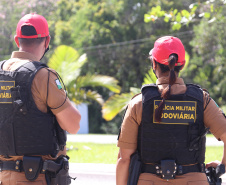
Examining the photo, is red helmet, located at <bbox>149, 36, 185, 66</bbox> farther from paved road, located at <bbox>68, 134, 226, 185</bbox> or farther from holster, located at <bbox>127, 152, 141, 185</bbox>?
paved road, located at <bbox>68, 134, 226, 185</bbox>

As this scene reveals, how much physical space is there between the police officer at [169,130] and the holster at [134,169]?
0.03 m

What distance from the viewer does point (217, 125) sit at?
2805mm

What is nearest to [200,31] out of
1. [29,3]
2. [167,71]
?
[29,3]

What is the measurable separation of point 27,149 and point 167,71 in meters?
1.05

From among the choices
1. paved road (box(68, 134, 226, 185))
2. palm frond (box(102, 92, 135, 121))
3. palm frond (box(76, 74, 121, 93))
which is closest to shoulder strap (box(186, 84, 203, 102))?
paved road (box(68, 134, 226, 185))

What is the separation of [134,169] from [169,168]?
216 mm

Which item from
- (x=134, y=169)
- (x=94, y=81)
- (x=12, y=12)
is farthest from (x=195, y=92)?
(x=12, y=12)

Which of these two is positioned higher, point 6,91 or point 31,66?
→ point 31,66

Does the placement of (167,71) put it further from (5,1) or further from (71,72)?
(5,1)

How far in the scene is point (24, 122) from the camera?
2943 mm

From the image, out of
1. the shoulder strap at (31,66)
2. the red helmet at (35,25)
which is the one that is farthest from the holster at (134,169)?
the red helmet at (35,25)

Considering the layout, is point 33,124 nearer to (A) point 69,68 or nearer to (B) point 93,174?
(B) point 93,174

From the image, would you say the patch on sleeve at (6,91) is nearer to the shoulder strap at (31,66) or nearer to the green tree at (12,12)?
the shoulder strap at (31,66)

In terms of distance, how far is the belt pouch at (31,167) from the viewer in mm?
2887
